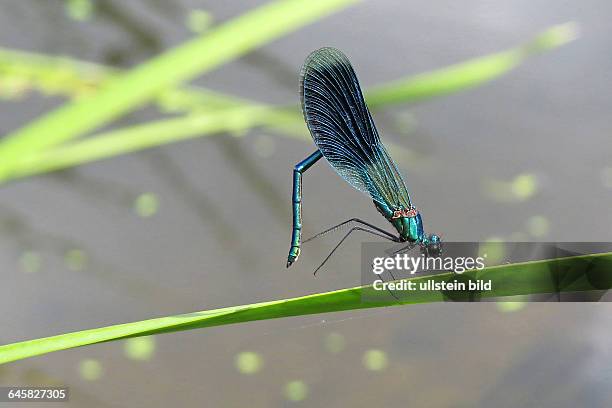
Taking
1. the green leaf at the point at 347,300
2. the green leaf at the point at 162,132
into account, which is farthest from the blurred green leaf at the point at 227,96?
the green leaf at the point at 347,300

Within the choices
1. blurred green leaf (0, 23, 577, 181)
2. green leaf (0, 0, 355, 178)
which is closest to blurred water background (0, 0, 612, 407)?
blurred green leaf (0, 23, 577, 181)

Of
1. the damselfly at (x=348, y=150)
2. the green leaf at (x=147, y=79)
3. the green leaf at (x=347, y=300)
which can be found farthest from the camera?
the damselfly at (x=348, y=150)

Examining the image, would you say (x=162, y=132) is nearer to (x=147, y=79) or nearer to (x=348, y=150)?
(x=348, y=150)

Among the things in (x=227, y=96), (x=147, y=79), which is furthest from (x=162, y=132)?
(x=147, y=79)

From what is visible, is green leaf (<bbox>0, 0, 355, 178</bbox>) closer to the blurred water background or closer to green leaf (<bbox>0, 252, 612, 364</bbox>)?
green leaf (<bbox>0, 252, 612, 364</bbox>)

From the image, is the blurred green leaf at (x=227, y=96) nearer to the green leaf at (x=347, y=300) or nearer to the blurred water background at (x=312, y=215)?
the blurred water background at (x=312, y=215)
